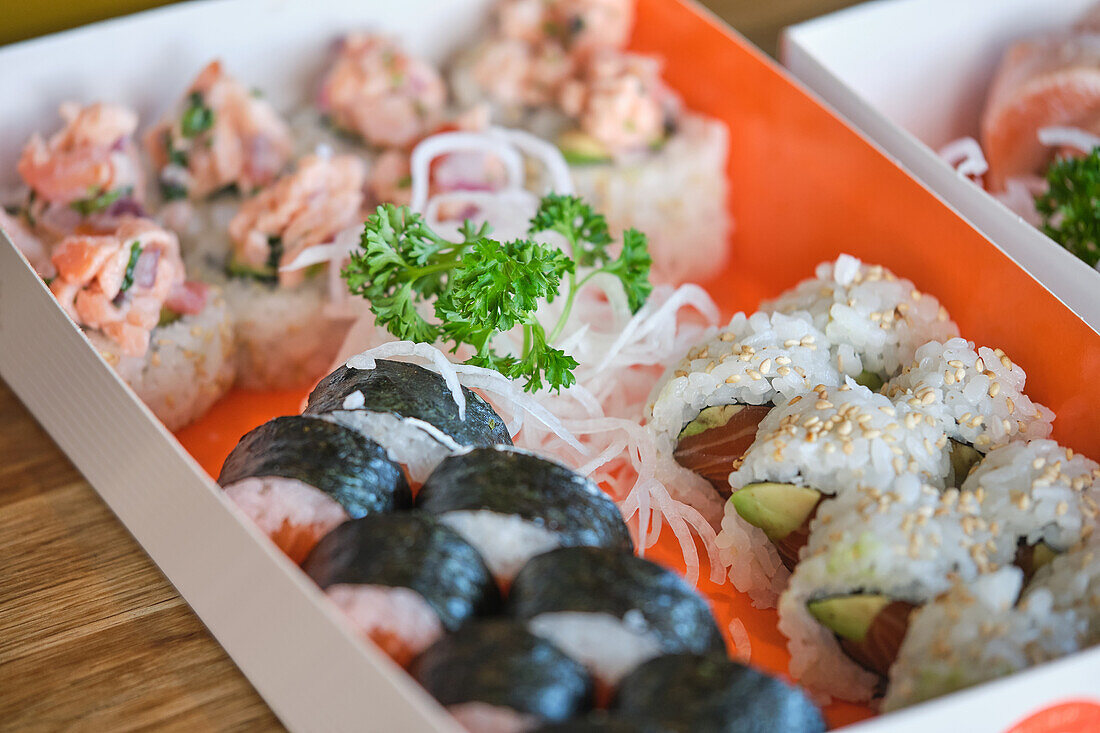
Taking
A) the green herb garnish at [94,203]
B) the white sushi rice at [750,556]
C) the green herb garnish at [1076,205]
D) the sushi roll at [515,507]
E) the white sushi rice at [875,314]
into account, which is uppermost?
the green herb garnish at [1076,205]

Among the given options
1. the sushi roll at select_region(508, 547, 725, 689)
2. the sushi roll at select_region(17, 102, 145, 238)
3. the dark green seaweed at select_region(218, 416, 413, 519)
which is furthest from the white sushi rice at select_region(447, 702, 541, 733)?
the sushi roll at select_region(17, 102, 145, 238)

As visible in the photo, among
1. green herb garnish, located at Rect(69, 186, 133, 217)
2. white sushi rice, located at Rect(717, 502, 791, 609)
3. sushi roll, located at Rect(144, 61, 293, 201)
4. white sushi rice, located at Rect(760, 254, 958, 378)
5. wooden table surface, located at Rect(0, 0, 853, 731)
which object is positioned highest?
white sushi rice, located at Rect(760, 254, 958, 378)

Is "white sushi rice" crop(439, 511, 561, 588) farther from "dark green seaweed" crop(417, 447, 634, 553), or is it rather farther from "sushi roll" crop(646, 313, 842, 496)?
"sushi roll" crop(646, 313, 842, 496)

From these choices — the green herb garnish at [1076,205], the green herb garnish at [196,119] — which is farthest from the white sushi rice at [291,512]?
the green herb garnish at [1076,205]

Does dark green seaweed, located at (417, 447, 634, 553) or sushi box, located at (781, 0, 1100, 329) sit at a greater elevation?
sushi box, located at (781, 0, 1100, 329)

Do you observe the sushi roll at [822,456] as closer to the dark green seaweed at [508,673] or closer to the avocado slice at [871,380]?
the avocado slice at [871,380]

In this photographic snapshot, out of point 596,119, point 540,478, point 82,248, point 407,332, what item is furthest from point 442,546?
point 596,119
